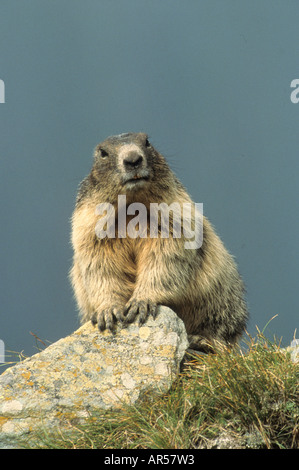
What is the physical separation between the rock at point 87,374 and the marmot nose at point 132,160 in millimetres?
1748

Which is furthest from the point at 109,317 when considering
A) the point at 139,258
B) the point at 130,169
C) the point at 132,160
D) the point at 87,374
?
the point at 132,160

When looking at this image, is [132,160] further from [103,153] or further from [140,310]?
[140,310]

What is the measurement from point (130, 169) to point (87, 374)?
7.95 feet

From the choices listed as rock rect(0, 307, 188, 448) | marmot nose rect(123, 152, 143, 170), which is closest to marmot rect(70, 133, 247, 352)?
marmot nose rect(123, 152, 143, 170)

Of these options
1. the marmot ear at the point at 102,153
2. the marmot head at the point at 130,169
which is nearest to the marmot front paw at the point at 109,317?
the marmot head at the point at 130,169

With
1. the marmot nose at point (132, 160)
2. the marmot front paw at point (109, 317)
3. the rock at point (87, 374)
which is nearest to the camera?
the rock at point (87, 374)

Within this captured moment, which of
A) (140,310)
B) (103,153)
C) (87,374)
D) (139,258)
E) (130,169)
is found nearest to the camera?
(87,374)

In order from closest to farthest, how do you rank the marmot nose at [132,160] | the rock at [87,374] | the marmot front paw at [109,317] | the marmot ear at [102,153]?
the rock at [87,374]
the marmot front paw at [109,317]
the marmot nose at [132,160]
the marmot ear at [102,153]

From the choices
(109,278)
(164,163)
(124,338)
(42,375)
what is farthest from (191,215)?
(42,375)

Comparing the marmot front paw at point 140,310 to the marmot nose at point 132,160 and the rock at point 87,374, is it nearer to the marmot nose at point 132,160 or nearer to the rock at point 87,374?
Answer: the rock at point 87,374

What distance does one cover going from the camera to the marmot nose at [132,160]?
704 cm

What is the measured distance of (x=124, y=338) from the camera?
6809 millimetres

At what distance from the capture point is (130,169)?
23.3 ft

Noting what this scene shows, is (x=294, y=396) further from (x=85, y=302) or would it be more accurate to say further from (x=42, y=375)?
(x=85, y=302)
